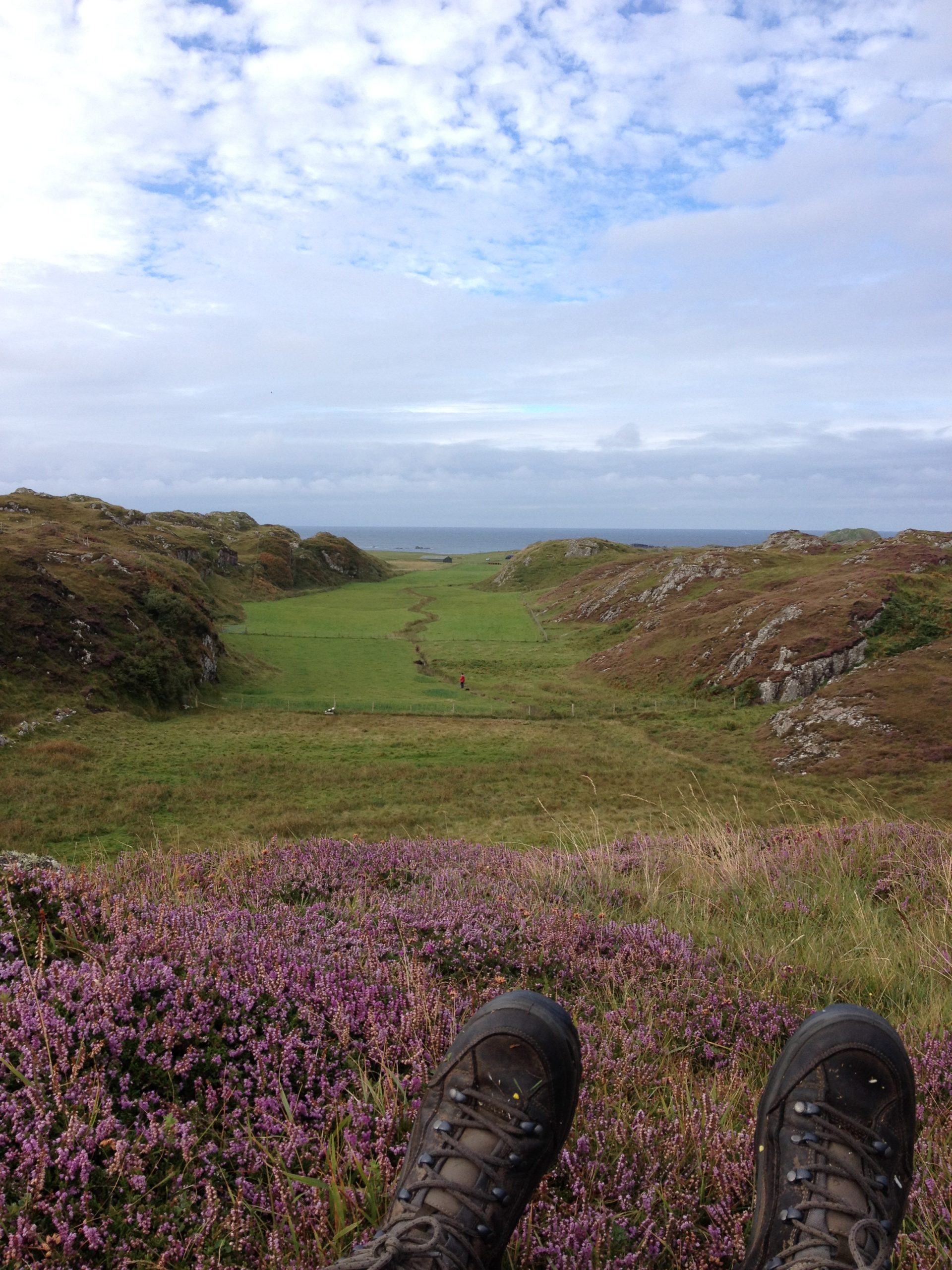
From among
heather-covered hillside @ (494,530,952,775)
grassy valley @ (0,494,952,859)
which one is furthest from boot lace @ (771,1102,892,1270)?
heather-covered hillside @ (494,530,952,775)

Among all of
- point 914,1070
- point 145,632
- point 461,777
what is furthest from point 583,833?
point 145,632

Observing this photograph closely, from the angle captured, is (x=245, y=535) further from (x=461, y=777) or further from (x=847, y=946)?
(x=847, y=946)

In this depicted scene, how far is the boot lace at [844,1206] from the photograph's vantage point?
108 inches

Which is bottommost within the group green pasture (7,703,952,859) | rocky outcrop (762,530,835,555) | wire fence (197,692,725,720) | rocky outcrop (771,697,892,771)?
green pasture (7,703,952,859)

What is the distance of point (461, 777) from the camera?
29.7 m

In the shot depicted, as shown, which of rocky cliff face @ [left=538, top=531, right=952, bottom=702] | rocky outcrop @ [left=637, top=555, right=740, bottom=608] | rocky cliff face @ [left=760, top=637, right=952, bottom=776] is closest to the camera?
rocky cliff face @ [left=760, top=637, right=952, bottom=776]

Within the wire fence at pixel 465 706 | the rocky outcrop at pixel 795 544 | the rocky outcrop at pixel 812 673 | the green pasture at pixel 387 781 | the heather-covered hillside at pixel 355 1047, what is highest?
the rocky outcrop at pixel 795 544

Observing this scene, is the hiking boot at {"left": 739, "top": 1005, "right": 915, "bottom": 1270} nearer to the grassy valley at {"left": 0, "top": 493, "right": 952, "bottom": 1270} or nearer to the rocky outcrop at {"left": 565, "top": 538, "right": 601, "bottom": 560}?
the grassy valley at {"left": 0, "top": 493, "right": 952, "bottom": 1270}

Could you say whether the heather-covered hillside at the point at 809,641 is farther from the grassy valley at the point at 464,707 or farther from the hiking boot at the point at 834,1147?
the hiking boot at the point at 834,1147

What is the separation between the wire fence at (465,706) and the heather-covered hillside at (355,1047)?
35310 millimetres

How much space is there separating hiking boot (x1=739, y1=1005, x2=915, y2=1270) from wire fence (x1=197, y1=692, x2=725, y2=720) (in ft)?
126

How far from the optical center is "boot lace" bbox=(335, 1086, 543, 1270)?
8.73ft

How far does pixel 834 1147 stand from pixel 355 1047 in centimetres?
255

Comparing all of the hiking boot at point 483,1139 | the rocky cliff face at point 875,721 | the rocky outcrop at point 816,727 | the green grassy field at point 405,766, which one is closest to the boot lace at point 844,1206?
the hiking boot at point 483,1139
